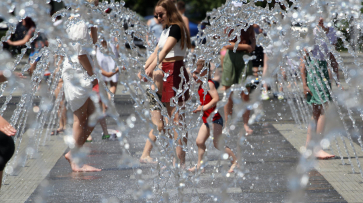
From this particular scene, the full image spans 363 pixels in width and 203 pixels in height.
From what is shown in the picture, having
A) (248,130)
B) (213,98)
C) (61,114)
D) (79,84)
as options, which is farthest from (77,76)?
(248,130)

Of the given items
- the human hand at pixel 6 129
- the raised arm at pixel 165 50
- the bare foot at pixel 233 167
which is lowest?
the bare foot at pixel 233 167

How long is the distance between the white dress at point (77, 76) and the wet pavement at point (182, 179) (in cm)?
75

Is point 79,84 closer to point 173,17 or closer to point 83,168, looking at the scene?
point 83,168

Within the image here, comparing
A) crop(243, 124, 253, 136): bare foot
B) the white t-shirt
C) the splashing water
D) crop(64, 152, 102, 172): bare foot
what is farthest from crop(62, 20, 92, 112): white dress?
crop(243, 124, 253, 136): bare foot

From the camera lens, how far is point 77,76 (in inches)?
211

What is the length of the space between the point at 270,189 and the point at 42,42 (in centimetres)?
537

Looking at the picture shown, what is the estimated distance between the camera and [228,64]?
7406 millimetres

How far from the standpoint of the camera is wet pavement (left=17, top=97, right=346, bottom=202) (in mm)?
4141

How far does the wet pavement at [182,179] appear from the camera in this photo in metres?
4.14

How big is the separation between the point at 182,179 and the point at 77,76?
2.14 meters

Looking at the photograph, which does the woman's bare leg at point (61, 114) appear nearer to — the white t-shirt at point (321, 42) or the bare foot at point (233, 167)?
the bare foot at point (233, 167)

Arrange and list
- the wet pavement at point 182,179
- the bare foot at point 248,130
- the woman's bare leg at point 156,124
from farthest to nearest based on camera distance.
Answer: the bare foot at point 248,130 < the woman's bare leg at point 156,124 < the wet pavement at point 182,179

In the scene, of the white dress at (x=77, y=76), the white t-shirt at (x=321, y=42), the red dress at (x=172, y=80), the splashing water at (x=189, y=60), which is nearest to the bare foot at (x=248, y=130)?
the splashing water at (x=189, y=60)

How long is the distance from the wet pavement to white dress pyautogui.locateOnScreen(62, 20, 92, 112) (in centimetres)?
75
